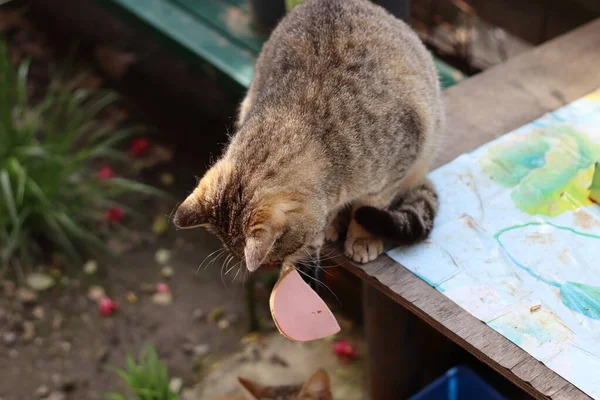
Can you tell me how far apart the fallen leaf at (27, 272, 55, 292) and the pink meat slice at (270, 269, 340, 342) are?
1481 millimetres

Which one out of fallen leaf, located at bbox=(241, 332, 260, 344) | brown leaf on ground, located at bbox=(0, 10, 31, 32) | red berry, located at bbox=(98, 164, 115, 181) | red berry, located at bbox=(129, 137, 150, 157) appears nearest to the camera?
fallen leaf, located at bbox=(241, 332, 260, 344)

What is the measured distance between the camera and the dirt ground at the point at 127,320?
230 cm

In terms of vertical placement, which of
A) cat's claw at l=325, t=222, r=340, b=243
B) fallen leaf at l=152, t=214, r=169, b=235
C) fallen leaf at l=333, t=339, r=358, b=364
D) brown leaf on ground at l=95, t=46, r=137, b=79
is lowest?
fallen leaf at l=152, t=214, r=169, b=235

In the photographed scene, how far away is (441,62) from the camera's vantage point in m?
2.51

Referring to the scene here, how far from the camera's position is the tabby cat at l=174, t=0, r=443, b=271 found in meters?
1.34

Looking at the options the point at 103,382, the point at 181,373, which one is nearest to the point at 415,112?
the point at 181,373

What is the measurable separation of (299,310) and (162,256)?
4.65ft

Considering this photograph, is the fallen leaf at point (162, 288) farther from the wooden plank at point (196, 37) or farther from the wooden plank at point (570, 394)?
the wooden plank at point (570, 394)

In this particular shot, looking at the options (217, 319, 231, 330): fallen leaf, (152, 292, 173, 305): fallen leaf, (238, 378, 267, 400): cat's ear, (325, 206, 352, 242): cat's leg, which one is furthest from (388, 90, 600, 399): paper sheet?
(152, 292, 173, 305): fallen leaf

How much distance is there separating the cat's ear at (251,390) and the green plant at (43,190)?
0.97m

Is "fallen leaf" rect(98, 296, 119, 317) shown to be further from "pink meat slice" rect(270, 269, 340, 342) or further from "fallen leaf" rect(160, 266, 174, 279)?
"pink meat slice" rect(270, 269, 340, 342)

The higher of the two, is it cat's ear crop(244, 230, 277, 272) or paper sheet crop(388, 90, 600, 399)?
cat's ear crop(244, 230, 277, 272)

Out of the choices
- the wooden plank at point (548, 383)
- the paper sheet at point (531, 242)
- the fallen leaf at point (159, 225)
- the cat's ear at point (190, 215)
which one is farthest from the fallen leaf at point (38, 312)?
the wooden plank at point (548, 383)

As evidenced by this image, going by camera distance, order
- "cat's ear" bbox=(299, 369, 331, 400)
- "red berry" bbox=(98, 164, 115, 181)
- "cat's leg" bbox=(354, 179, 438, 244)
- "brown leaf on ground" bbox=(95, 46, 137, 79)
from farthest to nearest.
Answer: "brown leaf on ground" bbox=(95, 46, 137, 79), "red berry" bbox=(98, 164, 115, 181), "cat's ear" bbox=(299, 369, 331, 400), "cat's leg" bbox=(354, 179, 438, 244)
